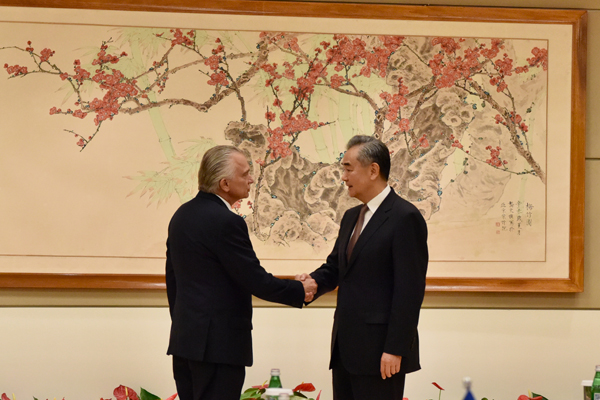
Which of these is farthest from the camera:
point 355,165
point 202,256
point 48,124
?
point 48,124

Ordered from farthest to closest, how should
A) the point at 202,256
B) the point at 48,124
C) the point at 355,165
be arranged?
the point at 48,124
the point at 355,165
the point at 202,256

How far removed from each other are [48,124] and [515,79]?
2568 mm

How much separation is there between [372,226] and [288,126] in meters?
1.09

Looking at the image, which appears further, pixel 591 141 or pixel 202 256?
pixel 591 141

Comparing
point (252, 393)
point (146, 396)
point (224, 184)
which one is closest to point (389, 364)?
point (224, 184)

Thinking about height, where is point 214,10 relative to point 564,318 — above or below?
above

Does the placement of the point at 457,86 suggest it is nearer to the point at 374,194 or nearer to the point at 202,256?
the point at 374,194

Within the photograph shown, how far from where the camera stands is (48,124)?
307cm

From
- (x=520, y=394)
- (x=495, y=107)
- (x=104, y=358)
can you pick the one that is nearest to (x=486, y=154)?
(x=495, y=107)

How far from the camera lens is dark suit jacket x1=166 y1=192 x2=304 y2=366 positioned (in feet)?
6.84

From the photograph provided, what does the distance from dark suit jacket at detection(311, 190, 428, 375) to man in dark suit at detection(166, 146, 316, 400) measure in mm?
333

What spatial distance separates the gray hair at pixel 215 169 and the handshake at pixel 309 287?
62cm

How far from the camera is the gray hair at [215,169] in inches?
89.0

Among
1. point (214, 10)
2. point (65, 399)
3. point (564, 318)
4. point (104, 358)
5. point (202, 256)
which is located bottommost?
point (65, 399)
